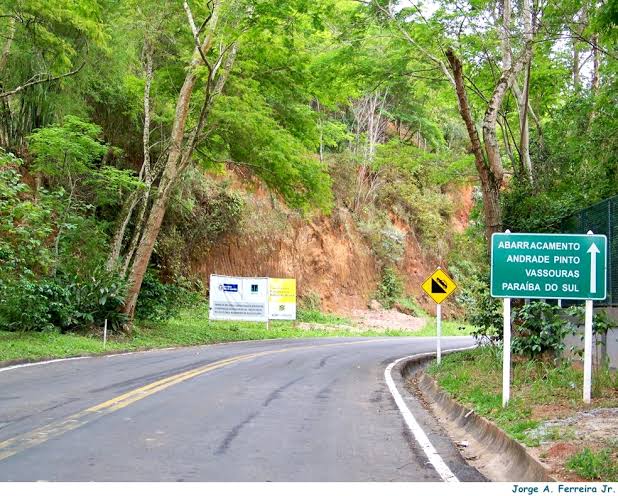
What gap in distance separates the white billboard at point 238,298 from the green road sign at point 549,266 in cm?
2703

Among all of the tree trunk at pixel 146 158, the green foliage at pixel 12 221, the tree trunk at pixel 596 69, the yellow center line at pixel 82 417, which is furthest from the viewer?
the tree trunk at pixel 146 158

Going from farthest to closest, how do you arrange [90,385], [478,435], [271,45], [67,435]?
[271,45] → [90,385] → [478,435] → [67,435]

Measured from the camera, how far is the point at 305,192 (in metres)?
26.9

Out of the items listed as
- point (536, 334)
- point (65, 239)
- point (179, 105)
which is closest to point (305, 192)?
point (179, 105)

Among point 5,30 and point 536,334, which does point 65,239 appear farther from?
point 536,334

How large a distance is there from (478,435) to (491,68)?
13.7m

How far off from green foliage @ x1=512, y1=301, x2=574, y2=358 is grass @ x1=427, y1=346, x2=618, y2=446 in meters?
0.35

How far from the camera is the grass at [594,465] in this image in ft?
18.0

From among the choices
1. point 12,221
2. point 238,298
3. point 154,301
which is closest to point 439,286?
point 12,221

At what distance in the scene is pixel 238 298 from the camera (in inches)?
1410

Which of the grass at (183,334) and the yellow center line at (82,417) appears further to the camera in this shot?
the grass at (183,334)

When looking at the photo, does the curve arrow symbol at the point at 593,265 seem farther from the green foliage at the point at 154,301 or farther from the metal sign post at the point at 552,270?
the green foliage at the point at 154,301

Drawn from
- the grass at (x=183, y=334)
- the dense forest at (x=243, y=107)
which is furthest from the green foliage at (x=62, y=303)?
the grass at (x=183, y=334)

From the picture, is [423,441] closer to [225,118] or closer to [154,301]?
[225,118]
